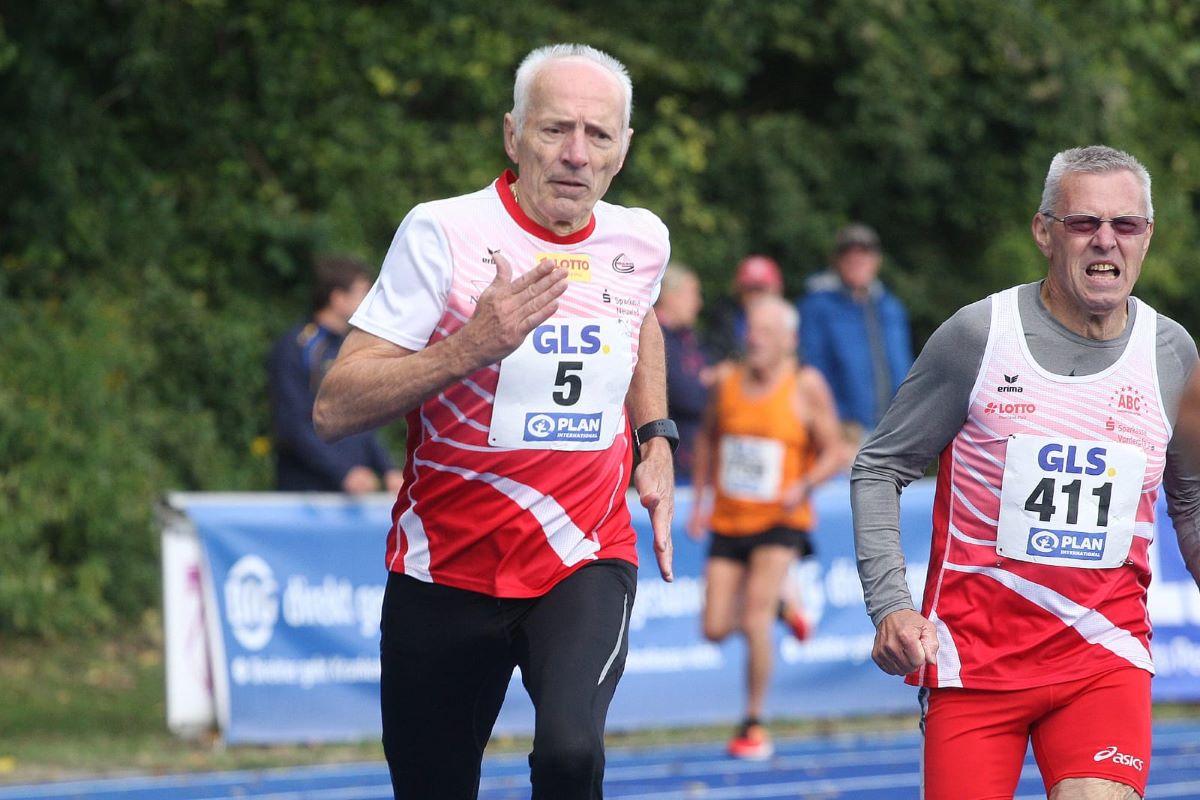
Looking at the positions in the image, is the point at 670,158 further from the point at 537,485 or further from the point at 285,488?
Result: the point at 537,485

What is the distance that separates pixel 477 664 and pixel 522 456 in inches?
20.6

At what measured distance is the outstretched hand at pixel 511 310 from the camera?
13.6ft

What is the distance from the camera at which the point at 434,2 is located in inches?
651

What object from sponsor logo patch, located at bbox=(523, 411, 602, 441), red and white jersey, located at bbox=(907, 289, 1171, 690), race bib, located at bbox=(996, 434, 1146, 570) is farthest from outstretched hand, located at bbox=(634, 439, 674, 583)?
race bib, located at bbox=(996, 434, 1146, 570)

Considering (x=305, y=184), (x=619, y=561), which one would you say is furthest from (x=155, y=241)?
(x=619, y=561)

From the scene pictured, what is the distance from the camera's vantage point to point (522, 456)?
4.60 meters

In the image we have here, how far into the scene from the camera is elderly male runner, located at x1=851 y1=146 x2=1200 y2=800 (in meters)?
4.45

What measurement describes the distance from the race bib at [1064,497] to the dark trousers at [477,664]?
96 cm

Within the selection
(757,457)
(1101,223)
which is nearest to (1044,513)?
(1101,223)

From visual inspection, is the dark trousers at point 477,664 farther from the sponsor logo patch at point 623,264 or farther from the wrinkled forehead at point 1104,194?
the wrinkled forehead at point 1104,194

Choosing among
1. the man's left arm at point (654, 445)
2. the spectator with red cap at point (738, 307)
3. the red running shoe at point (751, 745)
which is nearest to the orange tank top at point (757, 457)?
the red running shoe at point (751, 745)

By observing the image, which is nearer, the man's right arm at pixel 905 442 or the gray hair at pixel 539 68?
the man's right arm at pixel 905 442

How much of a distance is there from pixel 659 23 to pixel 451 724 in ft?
44.7

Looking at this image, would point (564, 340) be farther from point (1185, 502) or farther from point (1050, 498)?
point (1185, 502)
